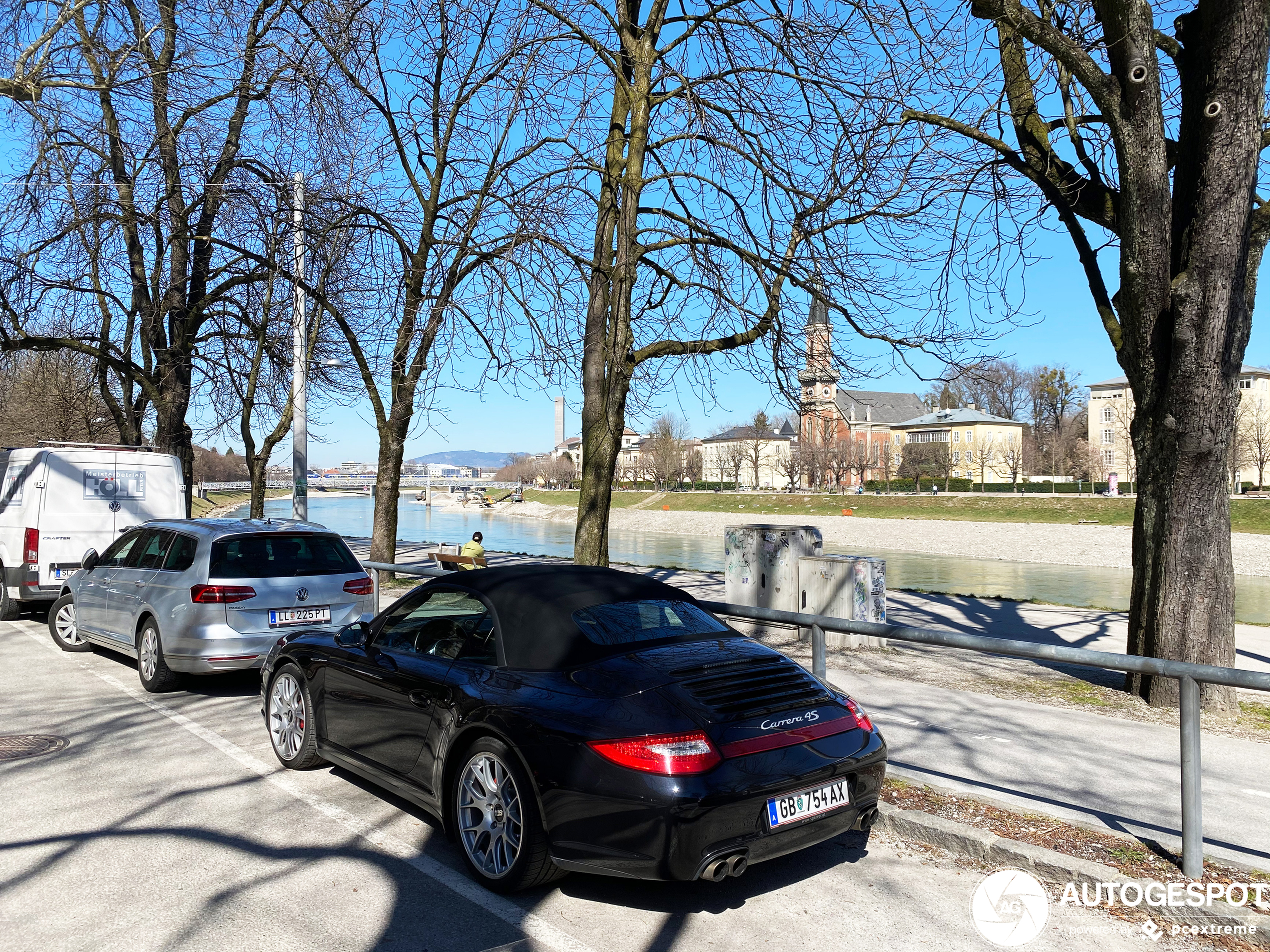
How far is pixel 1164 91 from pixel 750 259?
4.52m

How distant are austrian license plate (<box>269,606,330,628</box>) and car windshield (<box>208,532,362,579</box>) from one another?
0.32 m

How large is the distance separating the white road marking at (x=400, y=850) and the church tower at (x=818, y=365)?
740 cm

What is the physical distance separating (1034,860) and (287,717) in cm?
472

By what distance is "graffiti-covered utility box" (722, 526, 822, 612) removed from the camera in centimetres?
1190

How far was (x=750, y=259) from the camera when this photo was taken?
11031mm

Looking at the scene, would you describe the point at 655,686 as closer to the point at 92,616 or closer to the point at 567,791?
the point at 567,791

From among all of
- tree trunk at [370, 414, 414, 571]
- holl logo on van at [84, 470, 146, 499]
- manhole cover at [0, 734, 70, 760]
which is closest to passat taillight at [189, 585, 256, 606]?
manhole cover at [0, 734, 70, 760]

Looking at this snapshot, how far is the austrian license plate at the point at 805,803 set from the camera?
12.8 feet

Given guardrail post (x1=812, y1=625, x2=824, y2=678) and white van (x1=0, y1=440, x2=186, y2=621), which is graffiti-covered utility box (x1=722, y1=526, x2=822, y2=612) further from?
white van (x1=0, y1=440, x2=186, y2=621)

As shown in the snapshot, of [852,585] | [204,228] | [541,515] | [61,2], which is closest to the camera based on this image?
[852,585]

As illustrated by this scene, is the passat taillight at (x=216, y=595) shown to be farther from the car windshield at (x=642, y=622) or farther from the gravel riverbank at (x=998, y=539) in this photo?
the gravel riverbank at (x=998, y=539)


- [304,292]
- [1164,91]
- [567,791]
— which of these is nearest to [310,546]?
[567,791]

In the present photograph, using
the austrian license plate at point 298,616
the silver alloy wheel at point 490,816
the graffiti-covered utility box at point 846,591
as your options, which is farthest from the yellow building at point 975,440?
the silver alloy wheel at point 490,816

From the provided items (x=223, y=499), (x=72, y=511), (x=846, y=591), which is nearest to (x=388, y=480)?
(x=72, y=511)
